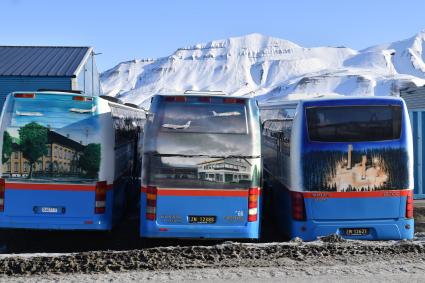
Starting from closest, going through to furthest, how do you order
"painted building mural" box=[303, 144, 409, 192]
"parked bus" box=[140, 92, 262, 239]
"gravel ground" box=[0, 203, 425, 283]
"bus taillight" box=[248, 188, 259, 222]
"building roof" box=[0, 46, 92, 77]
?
"gravel ground" box=[0, 203, 425, 283] < "parked bus" box=[140, 92, 262, 239] < "bus taillight" box=[248, 188, 259, 222] < "painted building mural" box=[303, 144, 409, 192] < "building roof" box=[0, 46, 92, 77]

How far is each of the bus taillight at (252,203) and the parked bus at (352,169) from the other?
27.8 inches

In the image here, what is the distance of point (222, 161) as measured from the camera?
27.4 ft

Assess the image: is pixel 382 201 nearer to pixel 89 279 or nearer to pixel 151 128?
pixel 151 128

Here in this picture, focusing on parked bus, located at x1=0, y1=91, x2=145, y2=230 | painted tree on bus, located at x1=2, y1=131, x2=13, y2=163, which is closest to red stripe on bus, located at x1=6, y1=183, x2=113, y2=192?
parked bus, located at x1=0, y1=91, x2=145, y2=230

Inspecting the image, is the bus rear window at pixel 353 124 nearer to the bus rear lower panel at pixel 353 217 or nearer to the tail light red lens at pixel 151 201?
the bus rear lower panel at pixel 353 217

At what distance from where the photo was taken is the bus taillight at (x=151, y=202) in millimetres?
8347

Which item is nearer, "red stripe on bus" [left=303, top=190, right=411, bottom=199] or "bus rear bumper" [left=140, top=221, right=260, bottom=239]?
"bus rear bumper" [left=140, top=221, right=260, bottom=239]

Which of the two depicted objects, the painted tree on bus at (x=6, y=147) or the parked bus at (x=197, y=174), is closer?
the parked bus at (x=197, y=174)

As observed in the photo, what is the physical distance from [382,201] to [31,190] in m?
5.78

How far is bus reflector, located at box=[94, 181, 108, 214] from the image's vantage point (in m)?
8.74

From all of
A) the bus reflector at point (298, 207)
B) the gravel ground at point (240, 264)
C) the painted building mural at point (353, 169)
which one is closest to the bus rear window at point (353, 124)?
the painted building mural at point (353, 169)

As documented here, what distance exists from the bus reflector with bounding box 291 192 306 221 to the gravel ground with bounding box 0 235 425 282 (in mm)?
556

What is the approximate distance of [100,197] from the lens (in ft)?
28.8

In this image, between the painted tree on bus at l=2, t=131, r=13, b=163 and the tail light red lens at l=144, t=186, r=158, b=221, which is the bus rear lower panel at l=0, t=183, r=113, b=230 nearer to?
the painted tree on bus at l=2, t=131, r=13, b=163
